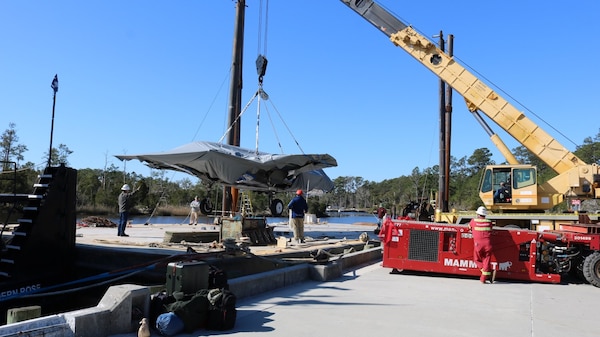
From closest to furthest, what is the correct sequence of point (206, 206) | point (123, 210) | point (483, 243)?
point (483, 243), point (123, 210), point (206, 206)

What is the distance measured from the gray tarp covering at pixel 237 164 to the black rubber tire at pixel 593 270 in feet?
22.6

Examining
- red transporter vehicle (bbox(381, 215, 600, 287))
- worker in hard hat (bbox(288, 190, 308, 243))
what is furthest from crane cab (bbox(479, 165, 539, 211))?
worker in hard hat (bbox(288, 190, 308, 243))

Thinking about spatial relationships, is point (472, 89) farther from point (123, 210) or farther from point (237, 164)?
point (123, 210)

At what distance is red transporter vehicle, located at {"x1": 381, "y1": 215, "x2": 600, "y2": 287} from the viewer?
986 cm

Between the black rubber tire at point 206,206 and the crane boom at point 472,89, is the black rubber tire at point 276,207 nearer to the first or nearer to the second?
the black rubber tire at point 206,206

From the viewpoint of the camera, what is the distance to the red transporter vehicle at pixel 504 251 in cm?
986

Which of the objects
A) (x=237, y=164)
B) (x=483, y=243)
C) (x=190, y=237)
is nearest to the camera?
(x=483, y=243)

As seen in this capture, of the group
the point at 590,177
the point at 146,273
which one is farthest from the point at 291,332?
the point at 590,177

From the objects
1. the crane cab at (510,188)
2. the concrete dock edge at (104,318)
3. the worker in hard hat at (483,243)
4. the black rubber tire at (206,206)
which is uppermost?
the crane cab at (510,188)

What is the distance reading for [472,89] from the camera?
62.8 ft

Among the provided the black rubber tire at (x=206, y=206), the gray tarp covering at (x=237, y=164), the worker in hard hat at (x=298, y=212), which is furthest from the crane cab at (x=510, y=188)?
the black rubber tire at (x=206, y=206)

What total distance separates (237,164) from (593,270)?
28.3ft

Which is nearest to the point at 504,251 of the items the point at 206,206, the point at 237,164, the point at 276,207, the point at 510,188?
the point at 237,164

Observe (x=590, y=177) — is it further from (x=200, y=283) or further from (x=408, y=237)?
(x=200, y=283)
